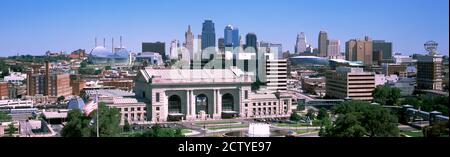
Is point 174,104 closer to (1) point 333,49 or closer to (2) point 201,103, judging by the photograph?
(2) point 201,103

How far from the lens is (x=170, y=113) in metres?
14.5

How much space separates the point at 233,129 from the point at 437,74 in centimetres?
1128

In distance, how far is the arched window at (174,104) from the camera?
14594 millimetres

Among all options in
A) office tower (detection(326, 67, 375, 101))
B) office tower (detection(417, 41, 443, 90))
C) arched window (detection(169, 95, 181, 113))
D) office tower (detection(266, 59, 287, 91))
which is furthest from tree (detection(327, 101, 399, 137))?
office tower (detection(266, 59, 287, 91))

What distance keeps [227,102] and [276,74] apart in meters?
6.07

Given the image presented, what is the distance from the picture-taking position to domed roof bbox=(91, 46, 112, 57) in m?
40.4

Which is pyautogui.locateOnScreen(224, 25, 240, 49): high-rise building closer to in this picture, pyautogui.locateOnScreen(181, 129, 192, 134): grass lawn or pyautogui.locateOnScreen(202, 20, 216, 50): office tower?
pyautogui.locateOnScreen(202, 20, 216, 50): office tower

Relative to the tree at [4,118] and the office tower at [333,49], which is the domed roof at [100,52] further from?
the tree at [4,118]

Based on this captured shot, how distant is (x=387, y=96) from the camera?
16.4 metres

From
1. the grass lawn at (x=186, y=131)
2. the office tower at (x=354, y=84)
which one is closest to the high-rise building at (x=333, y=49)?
the office tower at (x=354, y=84)

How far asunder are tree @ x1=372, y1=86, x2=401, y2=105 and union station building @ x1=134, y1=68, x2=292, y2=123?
3.23 metres

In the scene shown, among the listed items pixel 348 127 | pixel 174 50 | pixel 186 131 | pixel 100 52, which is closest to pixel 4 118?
pixel 186 131

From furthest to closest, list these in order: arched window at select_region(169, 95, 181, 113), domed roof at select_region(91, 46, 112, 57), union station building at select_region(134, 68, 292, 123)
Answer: domed roof at select_region(91, 46, 112, 57), arched window at select_region(169, 95, 181, 113), union station building at select_region(134, 68, 292, 123)
